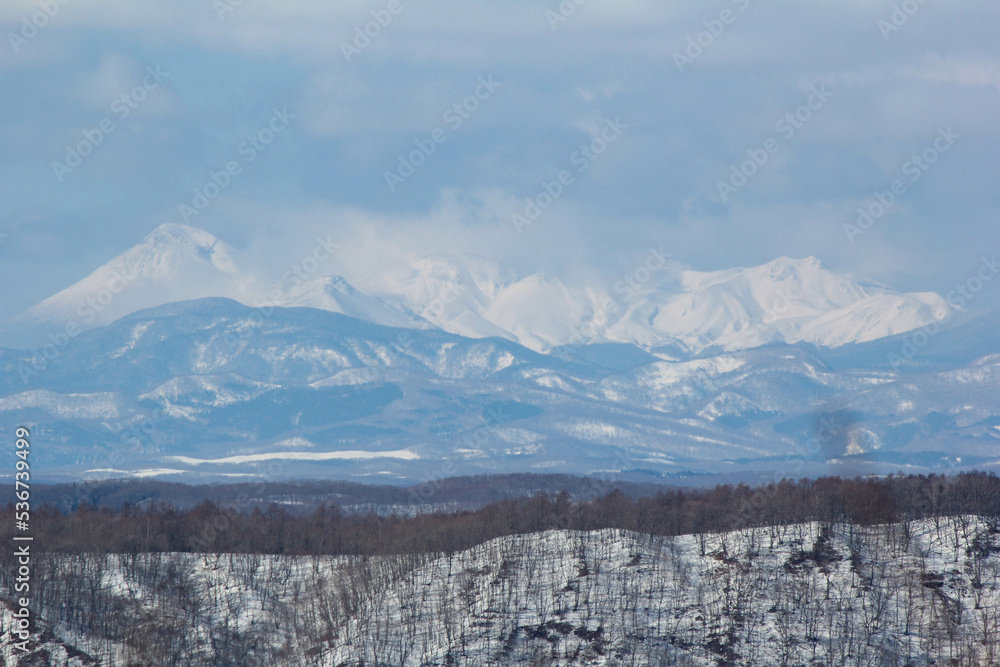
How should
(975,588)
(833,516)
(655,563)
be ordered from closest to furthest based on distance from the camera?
(975,588) → (655,563) → (833,516)

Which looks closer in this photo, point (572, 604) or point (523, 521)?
point (572, 604)

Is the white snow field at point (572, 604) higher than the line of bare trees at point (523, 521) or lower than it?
lower

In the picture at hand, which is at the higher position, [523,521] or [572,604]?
[523,521]

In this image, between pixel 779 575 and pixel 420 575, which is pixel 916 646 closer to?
pixel 779 575

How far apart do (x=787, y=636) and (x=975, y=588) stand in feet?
68.6

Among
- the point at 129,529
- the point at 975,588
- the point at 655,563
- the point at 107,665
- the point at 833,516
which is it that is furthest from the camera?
the point at 129,529

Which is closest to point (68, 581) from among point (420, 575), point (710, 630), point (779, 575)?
point (420, 575)

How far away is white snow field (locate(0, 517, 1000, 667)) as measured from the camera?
111 m

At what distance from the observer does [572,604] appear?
387ft

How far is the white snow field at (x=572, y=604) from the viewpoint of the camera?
11112 centimetres

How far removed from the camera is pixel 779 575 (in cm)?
12306

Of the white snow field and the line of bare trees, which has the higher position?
the line of bare trees

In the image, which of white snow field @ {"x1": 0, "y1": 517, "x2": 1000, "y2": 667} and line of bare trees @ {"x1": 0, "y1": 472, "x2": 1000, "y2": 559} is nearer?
white snow field @ {"x1": 0, "y1": 517, "x2": 1000, "y2": 667}

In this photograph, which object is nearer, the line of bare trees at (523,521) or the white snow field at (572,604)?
the white snow field at (572,604)
